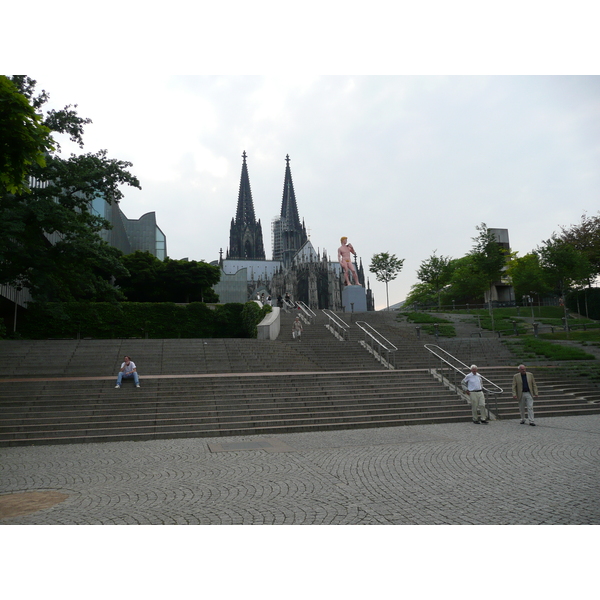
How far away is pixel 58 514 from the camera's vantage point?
498 cm

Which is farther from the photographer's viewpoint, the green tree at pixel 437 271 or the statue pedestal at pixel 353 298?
the green tree at pixel 437 271

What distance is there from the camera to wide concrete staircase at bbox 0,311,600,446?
11.3 m

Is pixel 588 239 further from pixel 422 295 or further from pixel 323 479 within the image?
pixel 323 479

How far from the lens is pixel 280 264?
88.9m

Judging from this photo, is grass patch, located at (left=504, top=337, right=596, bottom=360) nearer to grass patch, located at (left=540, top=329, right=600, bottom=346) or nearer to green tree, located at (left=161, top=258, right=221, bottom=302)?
grass patch, located at (left=540, top=329, right=600, bottom=346)

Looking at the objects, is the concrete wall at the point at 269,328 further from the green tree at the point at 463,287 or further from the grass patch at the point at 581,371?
the green tree at the point at 463,287

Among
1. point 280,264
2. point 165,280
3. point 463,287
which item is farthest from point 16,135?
point 280,264

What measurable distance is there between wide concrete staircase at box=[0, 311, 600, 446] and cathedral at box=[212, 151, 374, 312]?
3083 centimetres

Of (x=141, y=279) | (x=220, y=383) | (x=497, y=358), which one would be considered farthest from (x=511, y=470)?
(x=141, y=279)

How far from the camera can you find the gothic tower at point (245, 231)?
99500mm

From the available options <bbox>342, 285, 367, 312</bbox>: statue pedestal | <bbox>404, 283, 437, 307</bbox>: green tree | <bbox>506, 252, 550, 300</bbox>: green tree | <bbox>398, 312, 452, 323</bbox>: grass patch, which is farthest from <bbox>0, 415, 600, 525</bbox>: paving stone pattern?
<bbox>404, 283, 437, 307</bbox>: green tree

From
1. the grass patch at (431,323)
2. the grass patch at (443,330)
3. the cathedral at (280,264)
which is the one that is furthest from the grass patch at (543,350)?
the cathedral at (280,264)

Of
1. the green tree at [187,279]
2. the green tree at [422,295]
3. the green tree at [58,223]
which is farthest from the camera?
the green tree at [422,295]

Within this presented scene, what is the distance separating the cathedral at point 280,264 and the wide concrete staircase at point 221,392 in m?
30.8
